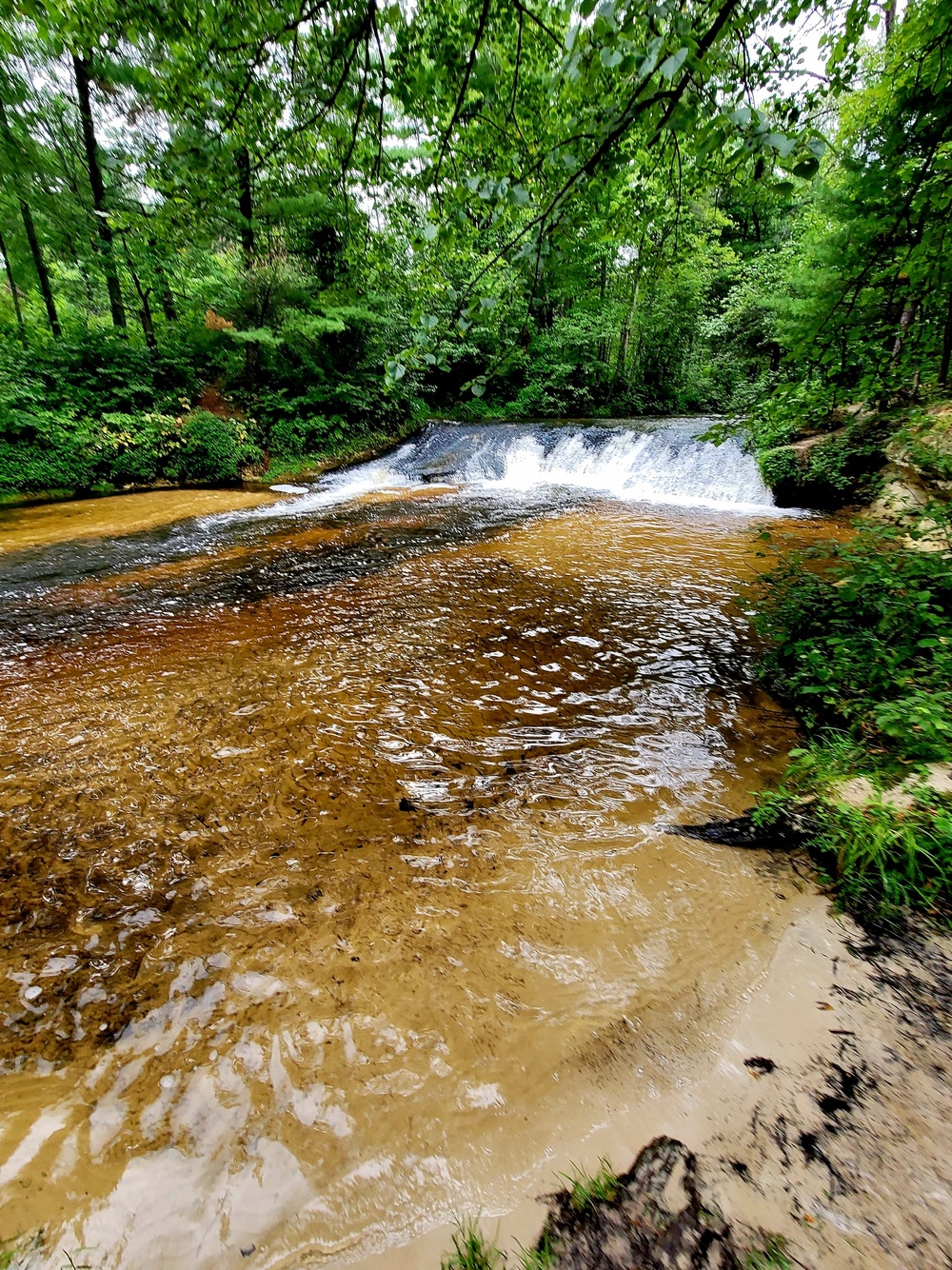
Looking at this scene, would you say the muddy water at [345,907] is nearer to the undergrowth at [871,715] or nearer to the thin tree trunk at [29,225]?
the undergrowth at [871,715]

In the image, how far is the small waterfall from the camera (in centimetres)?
1087

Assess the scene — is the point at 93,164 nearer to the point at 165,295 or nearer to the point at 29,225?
the point at 165,295

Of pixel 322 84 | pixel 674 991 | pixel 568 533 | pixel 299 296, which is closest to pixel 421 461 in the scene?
pixel 299 296

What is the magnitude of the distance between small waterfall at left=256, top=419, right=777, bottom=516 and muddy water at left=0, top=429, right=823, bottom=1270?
676 cm

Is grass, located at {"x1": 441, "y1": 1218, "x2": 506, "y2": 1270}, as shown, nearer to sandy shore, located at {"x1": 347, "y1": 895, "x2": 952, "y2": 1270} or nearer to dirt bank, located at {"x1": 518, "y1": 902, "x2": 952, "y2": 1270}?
sandy shore, located at {"x1": 347, "y1": 895, "x2": 952, "y2": 1270}

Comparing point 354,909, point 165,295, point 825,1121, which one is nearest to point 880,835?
point 825,1121

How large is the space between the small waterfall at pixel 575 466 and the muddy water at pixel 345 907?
22.2ft

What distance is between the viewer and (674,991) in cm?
186

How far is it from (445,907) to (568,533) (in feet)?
22.8

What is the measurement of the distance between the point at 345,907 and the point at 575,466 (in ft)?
42.7

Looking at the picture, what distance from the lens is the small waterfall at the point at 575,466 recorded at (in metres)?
10.9

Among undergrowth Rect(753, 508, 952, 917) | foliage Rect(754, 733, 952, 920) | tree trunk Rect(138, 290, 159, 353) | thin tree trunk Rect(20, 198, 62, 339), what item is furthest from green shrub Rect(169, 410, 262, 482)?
foliage Rect(754, 733, 952, 920)

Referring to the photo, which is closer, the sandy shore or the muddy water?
the sandy shore

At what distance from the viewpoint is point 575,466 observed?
13.5 m
